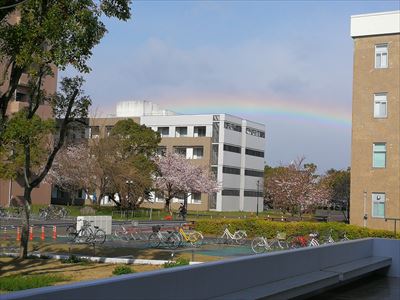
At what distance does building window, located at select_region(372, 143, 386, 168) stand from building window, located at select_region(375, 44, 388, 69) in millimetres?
4806

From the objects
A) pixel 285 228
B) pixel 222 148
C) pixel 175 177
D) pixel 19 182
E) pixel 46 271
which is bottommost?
pixel 46 271

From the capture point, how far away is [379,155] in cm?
3403

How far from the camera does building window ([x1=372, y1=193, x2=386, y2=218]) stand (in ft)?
110

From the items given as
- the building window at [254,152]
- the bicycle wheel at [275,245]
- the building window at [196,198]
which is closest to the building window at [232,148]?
the building window at [254,152]

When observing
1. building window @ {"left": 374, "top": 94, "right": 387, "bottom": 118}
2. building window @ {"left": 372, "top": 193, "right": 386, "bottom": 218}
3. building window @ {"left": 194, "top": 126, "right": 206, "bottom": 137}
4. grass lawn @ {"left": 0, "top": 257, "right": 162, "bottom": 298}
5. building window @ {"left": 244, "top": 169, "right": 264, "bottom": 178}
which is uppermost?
building window @ {"left": 194, "top": 126, "right": 206, "bottom": 137}

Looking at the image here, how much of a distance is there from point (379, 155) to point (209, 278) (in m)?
28.8

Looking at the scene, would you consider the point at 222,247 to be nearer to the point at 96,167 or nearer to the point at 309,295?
the point at 309,295

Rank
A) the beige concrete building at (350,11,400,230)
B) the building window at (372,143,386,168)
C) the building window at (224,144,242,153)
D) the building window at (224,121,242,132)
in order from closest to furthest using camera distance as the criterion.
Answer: the beige concrete building at (350,11,400,230) → the building window at (372,143,386,168) → the building window at (224,144,242,153) → the building window at (224,121,242,132)

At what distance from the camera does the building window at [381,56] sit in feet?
112

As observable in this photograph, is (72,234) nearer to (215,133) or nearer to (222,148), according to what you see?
(222,148)

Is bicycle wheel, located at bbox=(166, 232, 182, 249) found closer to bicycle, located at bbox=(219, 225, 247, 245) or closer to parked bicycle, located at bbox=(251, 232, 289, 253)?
parked bicycle, located at bbox=(251, 232, 289, 253)

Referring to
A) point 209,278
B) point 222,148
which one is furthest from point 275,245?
point 222,148

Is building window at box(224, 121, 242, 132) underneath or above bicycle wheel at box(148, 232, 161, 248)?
above

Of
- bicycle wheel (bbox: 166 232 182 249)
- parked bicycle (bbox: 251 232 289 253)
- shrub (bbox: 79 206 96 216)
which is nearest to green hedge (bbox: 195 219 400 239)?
parked bicycle (bbox: 251 232 289 253)
